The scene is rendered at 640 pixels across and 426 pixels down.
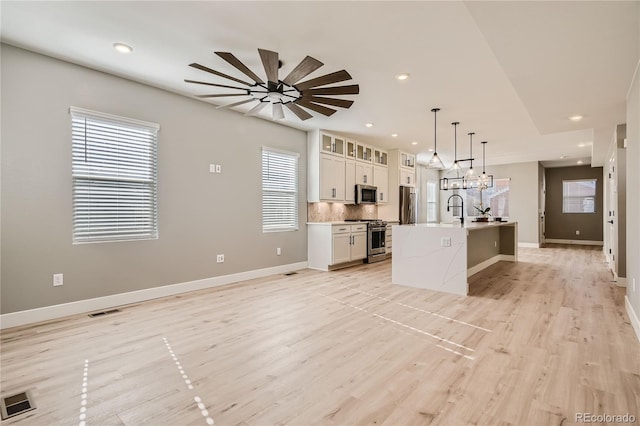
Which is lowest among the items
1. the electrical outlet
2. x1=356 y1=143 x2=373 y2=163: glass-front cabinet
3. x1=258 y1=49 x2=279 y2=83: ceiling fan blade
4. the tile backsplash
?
the electrical outlet

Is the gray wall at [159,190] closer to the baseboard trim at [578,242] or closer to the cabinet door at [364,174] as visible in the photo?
the cabinet door at [364,174]

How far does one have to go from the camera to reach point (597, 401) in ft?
6.07

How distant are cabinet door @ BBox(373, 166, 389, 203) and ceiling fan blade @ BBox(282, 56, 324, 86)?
490 centimetres

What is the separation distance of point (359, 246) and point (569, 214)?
880 centimetres

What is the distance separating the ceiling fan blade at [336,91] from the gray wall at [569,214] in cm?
1108

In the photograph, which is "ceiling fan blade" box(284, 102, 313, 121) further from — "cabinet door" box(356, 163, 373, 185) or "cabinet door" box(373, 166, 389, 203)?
"cabinet door" box(373, 166, 389, 203)

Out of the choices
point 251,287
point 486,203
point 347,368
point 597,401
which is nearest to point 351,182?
point 251,287

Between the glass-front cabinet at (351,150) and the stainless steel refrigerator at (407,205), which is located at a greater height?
the glass-front cabinet at (351,150)

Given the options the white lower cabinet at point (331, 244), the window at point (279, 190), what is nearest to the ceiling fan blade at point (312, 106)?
the window at point (279, 190)

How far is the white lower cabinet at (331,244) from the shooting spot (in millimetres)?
5977

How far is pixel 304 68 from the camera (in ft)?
9.03

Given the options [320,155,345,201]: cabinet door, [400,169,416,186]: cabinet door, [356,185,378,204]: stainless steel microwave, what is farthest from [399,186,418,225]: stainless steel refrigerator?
[320,155,345,201]: cabinet door

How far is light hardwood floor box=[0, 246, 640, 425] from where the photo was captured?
1.78 meters

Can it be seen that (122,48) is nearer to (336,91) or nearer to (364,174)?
(336,91)
